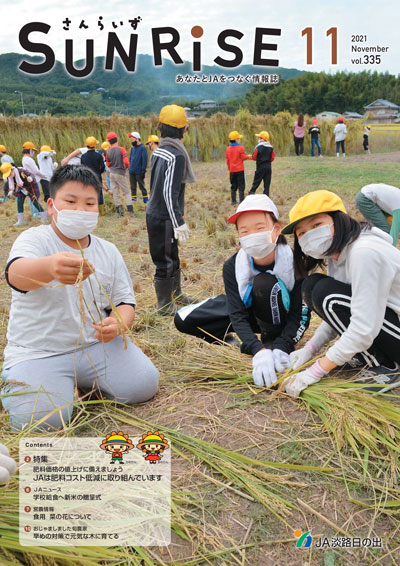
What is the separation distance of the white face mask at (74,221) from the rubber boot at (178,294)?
2.00 metres

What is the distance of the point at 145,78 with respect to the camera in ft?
518

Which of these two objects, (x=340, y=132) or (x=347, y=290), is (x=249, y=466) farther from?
(x=340, y=132)

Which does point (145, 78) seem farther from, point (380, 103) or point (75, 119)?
point (75, 119)

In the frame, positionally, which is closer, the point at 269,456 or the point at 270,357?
the point at 269,456

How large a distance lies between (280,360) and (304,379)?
A: 24 centimetres

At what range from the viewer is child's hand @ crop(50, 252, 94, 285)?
75.2 inches

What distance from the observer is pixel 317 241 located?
2.28m

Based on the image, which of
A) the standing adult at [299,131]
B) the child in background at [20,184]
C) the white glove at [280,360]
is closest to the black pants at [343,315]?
the white glove at [280,360]

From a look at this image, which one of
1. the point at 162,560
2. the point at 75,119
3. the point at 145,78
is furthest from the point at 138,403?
the point at 145,78

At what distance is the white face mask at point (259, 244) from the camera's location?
2.66 metres

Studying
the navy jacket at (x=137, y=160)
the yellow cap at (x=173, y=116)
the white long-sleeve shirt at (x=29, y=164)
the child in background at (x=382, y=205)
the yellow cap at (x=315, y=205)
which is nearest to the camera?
the yellow cap at (x=315, y=205)

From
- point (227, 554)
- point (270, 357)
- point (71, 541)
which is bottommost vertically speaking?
point (227, 554)

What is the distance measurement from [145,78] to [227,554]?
171882 millimetres

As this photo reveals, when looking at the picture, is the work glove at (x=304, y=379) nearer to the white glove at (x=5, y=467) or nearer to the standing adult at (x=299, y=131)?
the white glove at (x=5, y=467)
